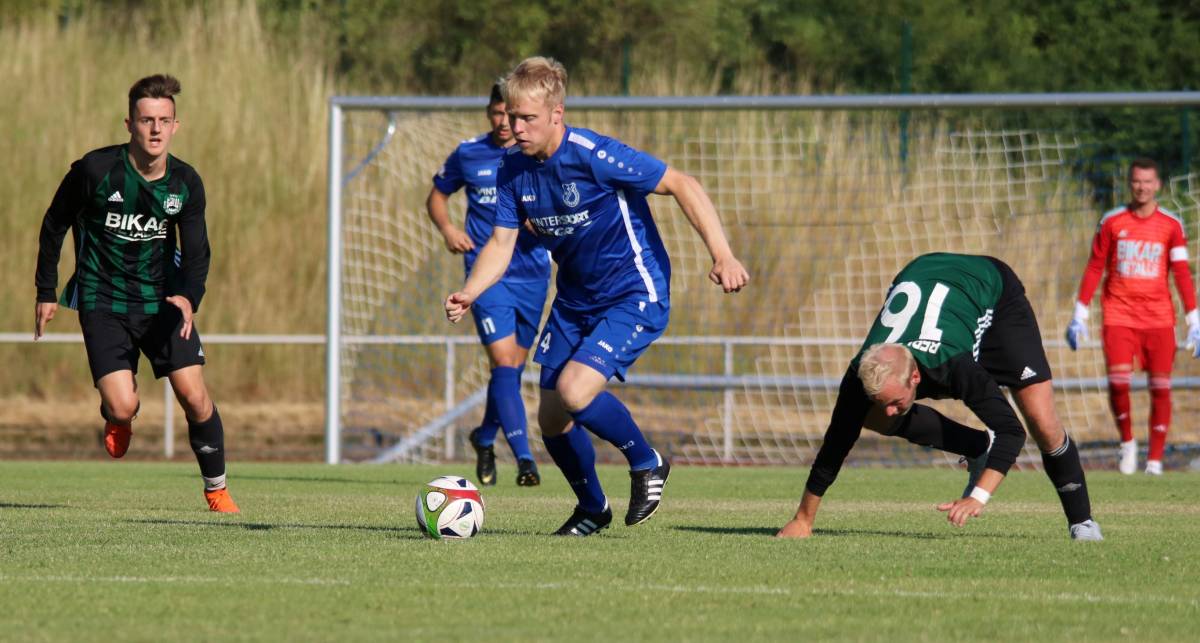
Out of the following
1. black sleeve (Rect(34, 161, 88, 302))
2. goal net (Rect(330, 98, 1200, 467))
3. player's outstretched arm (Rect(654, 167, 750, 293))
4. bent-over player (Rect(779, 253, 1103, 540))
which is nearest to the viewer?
player's outstretched arm (Rect(654, 167, 750, 293))

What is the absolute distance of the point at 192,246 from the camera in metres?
8.54

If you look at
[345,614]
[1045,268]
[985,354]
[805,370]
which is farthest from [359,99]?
[345,614]

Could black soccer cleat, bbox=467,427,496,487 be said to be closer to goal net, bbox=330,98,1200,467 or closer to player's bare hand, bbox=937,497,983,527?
Answer: player's bare hand, bbox=937,497,983,527

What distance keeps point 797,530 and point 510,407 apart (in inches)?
136

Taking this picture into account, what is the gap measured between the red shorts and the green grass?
3.38 m

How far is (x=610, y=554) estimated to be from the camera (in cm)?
672

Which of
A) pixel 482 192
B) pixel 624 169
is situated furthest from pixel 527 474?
pixel 624 169

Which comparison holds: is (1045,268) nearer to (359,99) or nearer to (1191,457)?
(1191,457)

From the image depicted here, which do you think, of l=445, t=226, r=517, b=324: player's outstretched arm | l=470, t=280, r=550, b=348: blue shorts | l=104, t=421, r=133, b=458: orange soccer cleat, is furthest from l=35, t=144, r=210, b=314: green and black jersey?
l=470, t=280, r=550, b=348: blue shorts

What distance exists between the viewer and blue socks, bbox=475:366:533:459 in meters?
10.7

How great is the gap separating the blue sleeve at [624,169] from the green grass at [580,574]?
4.78ft

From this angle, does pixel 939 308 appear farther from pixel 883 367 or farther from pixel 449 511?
pixel 449 511

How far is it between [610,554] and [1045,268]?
12.3 meters

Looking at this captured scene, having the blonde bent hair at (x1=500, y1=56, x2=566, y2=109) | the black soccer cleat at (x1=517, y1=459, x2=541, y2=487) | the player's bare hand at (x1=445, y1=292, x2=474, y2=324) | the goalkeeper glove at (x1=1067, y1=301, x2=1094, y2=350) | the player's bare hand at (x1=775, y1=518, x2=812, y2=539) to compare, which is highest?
the blonde bent hair at (x1=500, y1=56, x2=566, y2=109)
